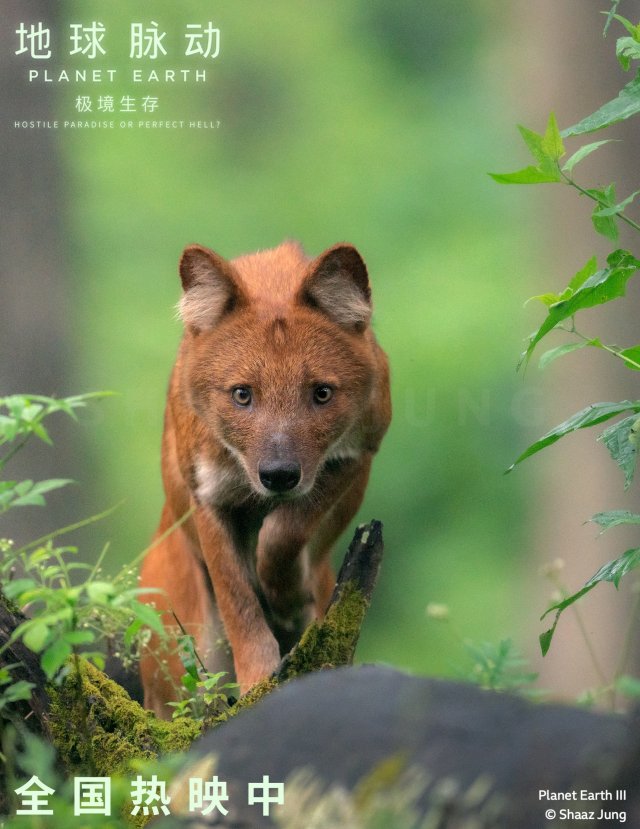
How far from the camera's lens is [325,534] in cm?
590

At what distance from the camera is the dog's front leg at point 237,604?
5527 millimetres

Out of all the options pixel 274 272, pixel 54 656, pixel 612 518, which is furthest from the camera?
pixel 274 272

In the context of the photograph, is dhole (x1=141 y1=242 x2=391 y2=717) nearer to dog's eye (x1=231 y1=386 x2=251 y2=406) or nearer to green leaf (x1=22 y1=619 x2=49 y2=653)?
dog's eye (x1=231 y1=386 x2=251 y2=406)

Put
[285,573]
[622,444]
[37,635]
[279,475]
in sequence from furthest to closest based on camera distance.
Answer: [285,573], [279,475], [622,444], [37,635]

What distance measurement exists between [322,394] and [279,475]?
0.47 metres

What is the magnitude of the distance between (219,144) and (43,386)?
7.99 metres

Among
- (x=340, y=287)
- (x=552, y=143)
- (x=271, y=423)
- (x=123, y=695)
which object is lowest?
(x=123, y=695)

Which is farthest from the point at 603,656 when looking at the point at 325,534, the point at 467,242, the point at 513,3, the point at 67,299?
the point at 467,242

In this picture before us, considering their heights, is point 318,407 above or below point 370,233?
below

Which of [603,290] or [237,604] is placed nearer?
[603,290]

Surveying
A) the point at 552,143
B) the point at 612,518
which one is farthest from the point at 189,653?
the point at 552,143

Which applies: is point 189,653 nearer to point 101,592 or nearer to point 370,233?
point 101,592

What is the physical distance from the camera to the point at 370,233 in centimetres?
1534

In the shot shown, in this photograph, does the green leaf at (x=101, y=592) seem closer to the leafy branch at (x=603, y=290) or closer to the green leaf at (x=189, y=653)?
the green leaf at (x=189, y=653)
